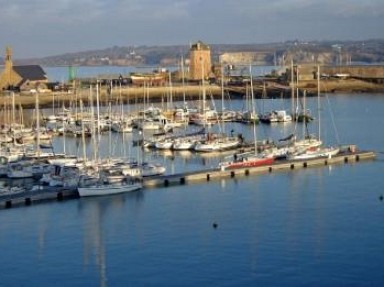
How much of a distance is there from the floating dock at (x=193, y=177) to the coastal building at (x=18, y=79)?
30.4m

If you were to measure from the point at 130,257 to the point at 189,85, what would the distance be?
4107cm

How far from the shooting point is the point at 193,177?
66.3 feet

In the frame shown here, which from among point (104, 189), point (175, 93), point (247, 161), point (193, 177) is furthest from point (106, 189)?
point (175, 93)

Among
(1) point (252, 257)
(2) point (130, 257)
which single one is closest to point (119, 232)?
(2) point (130, 257)

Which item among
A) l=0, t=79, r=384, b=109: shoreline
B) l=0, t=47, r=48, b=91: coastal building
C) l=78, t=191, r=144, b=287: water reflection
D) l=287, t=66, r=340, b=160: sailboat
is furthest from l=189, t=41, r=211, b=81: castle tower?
l=78, t=191, r=144, b=287: water reflection

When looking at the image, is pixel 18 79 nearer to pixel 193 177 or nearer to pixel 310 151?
pixel 310 151

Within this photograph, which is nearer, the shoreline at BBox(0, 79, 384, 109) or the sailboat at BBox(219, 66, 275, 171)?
the sailboat at BBox(219, 66, 275, 171)

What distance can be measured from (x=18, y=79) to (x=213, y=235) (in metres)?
39.7

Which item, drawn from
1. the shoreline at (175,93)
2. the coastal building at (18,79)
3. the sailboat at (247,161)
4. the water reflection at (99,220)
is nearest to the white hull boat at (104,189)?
the water reflection at (99,220)

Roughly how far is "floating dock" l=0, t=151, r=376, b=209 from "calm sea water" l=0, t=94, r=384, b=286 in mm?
305

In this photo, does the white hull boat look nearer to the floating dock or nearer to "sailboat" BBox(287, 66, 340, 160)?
the floating dock

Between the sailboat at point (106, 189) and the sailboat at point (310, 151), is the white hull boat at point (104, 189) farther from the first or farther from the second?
the sailboat at point (310, 151)

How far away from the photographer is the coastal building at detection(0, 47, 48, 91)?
51.3 meters

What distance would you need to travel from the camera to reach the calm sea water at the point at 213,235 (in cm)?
1278
